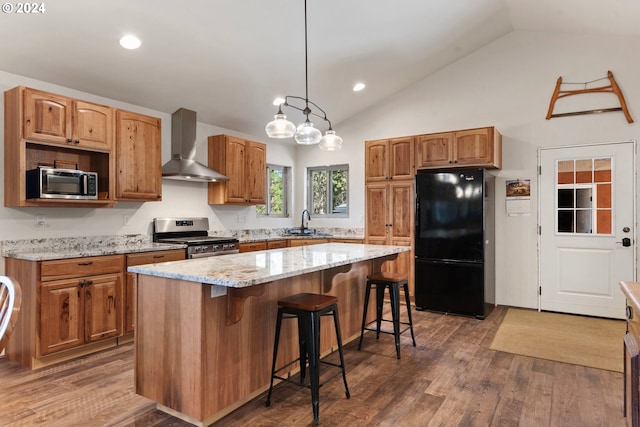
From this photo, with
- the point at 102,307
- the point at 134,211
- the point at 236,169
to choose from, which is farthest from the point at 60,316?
the point at 236,169

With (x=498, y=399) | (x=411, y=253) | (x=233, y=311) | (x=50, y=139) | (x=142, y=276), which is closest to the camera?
(x=233, y=311)

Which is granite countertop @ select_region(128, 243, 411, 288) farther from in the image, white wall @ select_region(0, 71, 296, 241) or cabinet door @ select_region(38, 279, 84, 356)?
white wall @ select_region(0, 71, 296, 241)

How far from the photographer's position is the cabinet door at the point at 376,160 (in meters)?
5.34

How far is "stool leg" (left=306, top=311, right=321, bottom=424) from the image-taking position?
2.24m

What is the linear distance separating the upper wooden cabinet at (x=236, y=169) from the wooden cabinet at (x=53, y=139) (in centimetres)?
152

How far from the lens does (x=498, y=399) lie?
254cm

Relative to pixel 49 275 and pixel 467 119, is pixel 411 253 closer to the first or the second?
pixel 467 119

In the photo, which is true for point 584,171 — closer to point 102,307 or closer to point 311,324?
point 311,324

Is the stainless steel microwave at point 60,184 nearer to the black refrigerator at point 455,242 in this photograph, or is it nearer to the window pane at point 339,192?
the black refrigerator at point 455,242

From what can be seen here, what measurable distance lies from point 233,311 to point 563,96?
4.62m

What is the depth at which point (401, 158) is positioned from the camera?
520 centimetres

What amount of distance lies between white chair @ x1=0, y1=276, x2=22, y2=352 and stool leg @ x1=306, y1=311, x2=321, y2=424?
141cm

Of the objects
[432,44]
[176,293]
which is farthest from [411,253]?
[176,293]

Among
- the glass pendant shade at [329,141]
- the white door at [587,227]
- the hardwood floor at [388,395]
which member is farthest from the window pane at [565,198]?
the glass pendant shade at [329,141]
